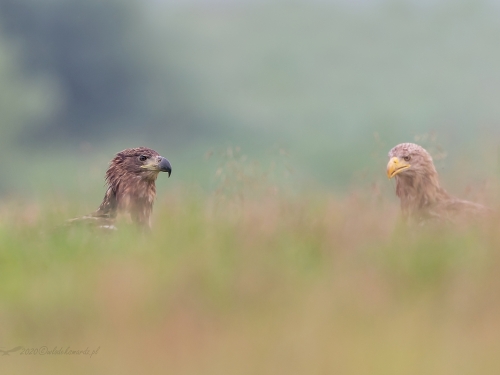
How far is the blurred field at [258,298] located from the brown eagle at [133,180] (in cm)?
177

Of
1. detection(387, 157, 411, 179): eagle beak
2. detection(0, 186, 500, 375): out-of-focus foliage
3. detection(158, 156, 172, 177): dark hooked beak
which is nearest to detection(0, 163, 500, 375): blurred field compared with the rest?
detection(0, 186, 500, 375): out-of-focus foliage

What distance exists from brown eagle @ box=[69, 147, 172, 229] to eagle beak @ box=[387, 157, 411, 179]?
1.95 m

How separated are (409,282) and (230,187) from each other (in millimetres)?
2270

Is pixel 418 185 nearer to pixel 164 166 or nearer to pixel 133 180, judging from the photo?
pixel 164 166

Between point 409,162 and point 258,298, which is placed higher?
point 409,162

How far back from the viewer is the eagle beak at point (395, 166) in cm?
656

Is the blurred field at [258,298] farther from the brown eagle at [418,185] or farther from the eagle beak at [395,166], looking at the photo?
the eagle beak at [395,166]

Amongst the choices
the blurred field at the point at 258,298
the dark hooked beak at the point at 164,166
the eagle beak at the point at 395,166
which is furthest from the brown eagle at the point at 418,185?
the dark hooked beak at the point at 164,166

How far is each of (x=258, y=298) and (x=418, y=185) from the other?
3012 millimetres

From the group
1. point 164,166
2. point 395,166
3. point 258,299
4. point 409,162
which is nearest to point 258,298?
point 258,299

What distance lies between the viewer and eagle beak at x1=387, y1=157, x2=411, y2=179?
6.56 m

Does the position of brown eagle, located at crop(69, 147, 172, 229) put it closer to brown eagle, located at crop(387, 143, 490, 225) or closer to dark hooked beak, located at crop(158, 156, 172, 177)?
dark hooked beak, located at crop(158, 156, 172, 177)

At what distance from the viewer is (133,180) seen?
23.6 feet

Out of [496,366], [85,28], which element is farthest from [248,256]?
[85,28]
